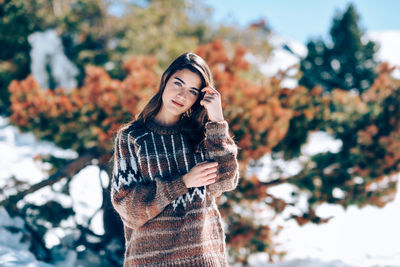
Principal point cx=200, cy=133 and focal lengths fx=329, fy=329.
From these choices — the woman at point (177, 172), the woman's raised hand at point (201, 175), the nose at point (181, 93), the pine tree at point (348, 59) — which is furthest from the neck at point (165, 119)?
the pine tree at point (348, 59)

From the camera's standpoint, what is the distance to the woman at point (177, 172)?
4.03ft

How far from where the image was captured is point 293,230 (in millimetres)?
4434

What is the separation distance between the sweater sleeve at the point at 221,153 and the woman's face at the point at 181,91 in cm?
14

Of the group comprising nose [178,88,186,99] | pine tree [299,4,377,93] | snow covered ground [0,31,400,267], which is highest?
pine tree [299,4,377,93]

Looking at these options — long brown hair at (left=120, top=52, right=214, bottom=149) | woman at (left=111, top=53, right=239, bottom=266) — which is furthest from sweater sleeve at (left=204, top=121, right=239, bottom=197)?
long brown hair at (left=120, top=52, right=214, bottom=149)

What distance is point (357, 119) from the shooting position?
121 inches

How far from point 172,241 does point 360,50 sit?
12399 mm

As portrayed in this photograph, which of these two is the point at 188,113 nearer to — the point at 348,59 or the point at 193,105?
the point at 193,105

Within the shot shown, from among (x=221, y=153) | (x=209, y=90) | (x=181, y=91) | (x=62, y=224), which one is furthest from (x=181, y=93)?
(x=62, y=224)

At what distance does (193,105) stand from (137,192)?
455 millimetres

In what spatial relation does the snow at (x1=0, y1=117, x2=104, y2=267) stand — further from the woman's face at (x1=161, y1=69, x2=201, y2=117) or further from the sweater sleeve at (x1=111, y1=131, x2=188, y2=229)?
the woman's face at (x1=161, y1=69, x2=201, y2=117)

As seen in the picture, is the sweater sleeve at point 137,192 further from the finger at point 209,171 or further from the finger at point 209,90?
the finger at point 209,90

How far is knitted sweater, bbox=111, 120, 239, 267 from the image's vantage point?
4.03 feet

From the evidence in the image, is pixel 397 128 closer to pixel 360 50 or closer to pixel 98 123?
pixel 98 123
